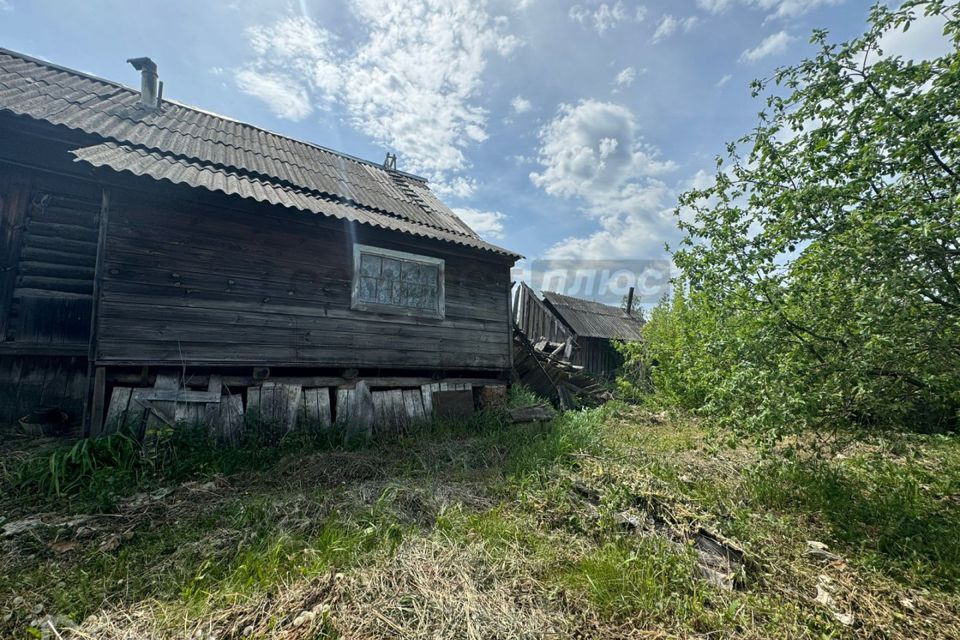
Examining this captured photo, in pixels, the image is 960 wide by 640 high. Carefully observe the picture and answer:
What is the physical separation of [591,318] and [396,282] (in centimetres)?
1451

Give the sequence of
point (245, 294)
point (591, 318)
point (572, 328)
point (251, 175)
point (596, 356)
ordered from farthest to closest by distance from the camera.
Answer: point (591, 318) → point (596, 356) → point (572, 328) → point (251, 175) → point (245, 294)

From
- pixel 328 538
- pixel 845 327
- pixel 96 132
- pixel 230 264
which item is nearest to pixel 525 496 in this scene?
pixel 328 538

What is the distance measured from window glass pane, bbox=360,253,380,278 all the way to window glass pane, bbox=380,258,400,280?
9cm

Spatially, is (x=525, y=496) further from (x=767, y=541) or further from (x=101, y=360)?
(x=101, y=360)

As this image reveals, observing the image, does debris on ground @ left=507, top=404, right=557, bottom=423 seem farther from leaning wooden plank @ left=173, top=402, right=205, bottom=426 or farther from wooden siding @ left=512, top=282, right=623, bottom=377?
wooden siding @ left=512, top=282, right=623, bottom=377

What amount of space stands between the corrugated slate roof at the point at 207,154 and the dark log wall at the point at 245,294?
456 mm

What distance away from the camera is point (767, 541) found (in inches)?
126

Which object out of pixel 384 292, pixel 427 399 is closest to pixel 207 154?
pixel 384 292

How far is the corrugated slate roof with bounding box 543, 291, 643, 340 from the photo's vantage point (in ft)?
58.6

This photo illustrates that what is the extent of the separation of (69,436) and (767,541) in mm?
7960

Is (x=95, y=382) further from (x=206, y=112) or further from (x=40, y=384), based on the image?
(x=206, y=112)

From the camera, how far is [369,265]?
21.8 feet

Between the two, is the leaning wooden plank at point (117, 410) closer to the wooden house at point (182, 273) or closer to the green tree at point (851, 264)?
the wooden house at point (182, 273)

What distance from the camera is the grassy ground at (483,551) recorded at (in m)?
2.31
